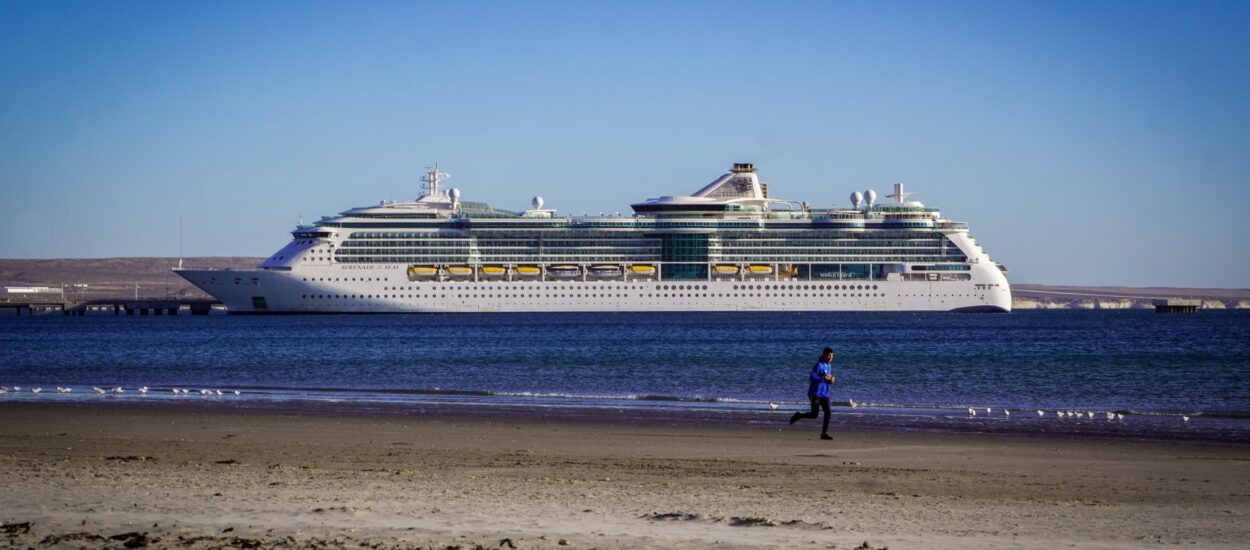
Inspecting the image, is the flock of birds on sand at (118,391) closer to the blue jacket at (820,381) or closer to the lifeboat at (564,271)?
the blue jacket at (820,381)

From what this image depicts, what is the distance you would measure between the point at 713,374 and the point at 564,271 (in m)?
55.0

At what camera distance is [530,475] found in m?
11.8

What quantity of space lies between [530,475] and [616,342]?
3599cm

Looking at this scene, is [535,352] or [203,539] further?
[535,352]

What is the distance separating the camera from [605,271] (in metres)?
85.1

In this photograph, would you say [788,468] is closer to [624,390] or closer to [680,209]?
[624,390]

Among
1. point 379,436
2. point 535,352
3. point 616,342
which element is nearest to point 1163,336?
point 616,342

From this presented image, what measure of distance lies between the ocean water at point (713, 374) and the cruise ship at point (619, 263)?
2771 cm

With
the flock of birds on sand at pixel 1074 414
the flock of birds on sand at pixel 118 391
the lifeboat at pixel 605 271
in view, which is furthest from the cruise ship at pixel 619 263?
the flock of birds on sand at pixel 1074 414

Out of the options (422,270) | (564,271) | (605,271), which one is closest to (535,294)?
(564,271)

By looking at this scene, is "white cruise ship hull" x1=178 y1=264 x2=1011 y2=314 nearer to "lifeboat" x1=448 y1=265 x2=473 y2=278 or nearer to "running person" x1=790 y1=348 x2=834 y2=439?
"lifeboat" x1=448 y1=265 x2=473 y2=278

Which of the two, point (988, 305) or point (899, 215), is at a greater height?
point (899, 215)

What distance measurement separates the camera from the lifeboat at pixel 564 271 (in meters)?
83.9

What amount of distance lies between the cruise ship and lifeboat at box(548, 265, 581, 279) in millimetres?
84
